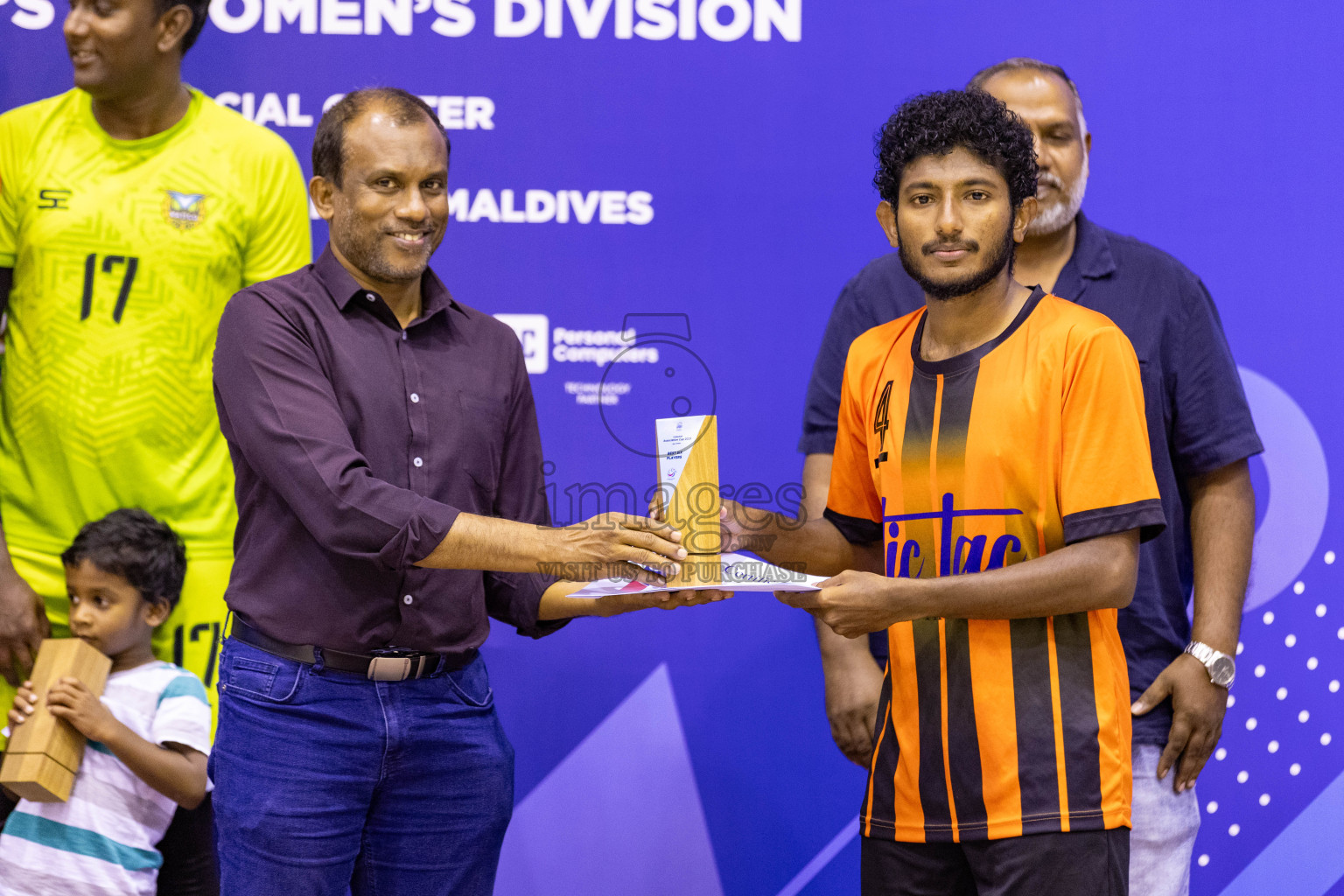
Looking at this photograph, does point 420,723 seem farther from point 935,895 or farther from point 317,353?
point 935,895

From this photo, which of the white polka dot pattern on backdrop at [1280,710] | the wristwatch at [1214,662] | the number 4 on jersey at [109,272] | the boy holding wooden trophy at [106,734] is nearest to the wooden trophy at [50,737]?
the boy holding wooden trophy at [106,734]

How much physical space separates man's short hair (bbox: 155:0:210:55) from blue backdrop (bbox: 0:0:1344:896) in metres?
0.63

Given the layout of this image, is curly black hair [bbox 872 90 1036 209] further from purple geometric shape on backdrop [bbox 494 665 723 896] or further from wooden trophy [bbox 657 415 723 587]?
purple geometric shape on backdrop [bbox 494 665 723 896]

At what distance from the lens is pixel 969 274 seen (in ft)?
6.80

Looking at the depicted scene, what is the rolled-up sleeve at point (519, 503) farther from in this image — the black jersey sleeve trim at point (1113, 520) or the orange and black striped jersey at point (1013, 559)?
the black jersey sleeve trim at point (1113, 520)

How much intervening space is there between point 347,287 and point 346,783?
844 mm

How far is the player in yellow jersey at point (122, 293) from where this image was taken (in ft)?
9.23

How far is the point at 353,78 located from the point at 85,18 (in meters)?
0.75

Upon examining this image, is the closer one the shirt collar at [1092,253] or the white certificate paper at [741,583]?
the white certificate paper at [741,583]

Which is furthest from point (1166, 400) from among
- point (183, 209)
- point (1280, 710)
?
point (183, 209)

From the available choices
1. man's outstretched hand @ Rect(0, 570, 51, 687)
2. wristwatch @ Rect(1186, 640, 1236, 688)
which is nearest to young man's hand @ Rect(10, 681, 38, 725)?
man's outstretched hand @ Rect(0, 570, 51, 687)

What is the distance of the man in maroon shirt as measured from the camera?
6.68 feet

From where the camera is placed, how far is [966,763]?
1.99 metres

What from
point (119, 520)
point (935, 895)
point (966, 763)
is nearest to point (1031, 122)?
point (966, 763)
